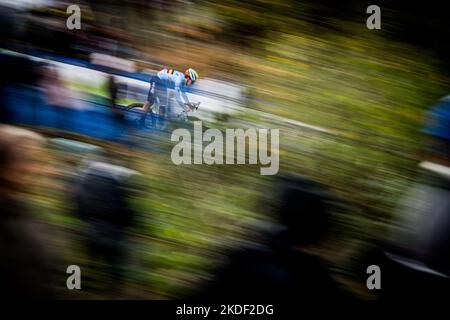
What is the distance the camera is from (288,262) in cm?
262

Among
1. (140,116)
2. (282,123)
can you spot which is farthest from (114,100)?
(282,123)

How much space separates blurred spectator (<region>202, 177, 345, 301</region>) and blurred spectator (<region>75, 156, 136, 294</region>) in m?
0.55

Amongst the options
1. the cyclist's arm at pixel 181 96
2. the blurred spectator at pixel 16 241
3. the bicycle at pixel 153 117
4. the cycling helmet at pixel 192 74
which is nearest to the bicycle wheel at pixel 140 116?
the bicycle at pixel 153 117

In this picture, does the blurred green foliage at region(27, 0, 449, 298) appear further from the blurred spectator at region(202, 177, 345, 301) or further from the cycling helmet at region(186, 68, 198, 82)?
the blurred spectator at region(202, 177, 345, 301)

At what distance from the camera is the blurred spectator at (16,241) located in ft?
8.04

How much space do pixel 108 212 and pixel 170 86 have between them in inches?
25.3

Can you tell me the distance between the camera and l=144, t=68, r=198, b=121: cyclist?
321 centimetres

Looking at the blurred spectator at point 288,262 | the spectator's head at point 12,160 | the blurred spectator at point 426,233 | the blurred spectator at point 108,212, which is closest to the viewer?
the spectator's head at point 12,160

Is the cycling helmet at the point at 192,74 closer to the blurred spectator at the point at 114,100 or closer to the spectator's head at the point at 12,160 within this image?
the blurred spectator at the point at 114,100

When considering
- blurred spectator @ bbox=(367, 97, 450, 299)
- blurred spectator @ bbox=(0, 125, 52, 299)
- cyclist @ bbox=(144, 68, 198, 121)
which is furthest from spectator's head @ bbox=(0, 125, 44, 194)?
blurred spectator @ bbox=(367, 97, 450, 299)

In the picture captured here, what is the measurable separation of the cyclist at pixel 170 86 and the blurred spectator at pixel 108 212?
344 mm

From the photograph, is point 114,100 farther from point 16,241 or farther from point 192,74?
point 16,241

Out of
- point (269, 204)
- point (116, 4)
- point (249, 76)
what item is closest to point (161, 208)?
point (269, 204)

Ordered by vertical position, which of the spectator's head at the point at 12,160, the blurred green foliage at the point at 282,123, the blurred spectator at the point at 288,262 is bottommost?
the blurred spectator at the point at 288,262
